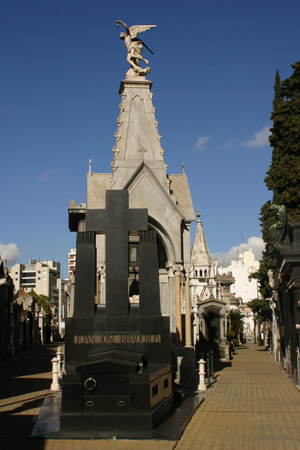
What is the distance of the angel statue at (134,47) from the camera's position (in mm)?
26080

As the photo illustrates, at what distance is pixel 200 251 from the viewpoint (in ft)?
287

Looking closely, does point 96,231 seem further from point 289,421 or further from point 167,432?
point 289,421

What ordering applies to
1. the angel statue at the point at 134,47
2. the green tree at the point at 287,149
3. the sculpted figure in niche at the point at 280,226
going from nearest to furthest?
the sculpted figure in niche at the point at 280,226 → the angel statue at the point at 134,47 → the green tree at the point at 287,149

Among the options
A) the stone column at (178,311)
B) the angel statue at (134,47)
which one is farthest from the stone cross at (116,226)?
the angel statue at (134,47)

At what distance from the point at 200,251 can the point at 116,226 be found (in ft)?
241

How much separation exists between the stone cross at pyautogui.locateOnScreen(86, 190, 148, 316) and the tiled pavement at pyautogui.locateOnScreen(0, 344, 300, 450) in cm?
394

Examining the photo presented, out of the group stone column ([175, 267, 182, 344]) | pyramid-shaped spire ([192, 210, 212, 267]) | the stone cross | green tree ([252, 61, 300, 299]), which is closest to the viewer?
the stone cross

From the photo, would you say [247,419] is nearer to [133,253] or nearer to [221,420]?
[221,420]

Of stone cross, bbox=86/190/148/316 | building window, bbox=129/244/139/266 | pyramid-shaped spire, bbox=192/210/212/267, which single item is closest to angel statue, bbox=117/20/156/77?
building window, bbox=129/244/139/266

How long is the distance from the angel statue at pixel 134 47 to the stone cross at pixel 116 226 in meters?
12.9

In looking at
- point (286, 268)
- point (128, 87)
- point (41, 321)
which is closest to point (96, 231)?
point (286, 268)

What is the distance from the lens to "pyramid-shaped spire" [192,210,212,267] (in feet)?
285

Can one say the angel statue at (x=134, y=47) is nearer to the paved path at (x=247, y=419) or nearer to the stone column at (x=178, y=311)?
the stone column at (x=178, y=311)

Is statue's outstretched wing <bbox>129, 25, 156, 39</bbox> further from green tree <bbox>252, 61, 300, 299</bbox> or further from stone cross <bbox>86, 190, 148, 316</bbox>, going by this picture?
stone cross <bbox>86, 190, 148, 316</bbox>
